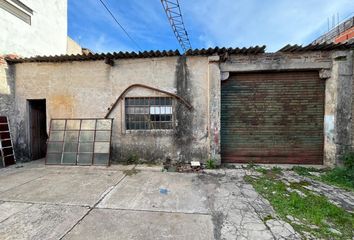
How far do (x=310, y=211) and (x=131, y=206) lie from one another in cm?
334

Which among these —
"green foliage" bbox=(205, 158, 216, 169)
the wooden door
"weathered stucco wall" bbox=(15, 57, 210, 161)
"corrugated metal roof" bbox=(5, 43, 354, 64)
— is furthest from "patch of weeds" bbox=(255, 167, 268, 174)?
the wooden door

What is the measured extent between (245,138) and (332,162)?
271 centimetres

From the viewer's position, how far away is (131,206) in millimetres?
3418

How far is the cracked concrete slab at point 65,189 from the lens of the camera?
3.67 meters

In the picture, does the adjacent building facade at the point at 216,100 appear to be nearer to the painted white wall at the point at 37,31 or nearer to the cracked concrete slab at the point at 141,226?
the painted white wall at the point at 37,31

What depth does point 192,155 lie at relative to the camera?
237 inches

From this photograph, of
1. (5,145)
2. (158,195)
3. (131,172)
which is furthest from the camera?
(5,145)

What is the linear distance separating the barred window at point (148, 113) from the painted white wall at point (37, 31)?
496 centimetres

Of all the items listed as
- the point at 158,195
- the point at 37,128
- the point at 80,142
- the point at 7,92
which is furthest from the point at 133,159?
the point at 7,92

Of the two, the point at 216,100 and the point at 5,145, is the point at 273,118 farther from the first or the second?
the point at 5,145

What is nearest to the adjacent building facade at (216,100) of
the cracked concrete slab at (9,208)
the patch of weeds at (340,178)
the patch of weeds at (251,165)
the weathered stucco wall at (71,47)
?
the patch of weeds at (251,165)

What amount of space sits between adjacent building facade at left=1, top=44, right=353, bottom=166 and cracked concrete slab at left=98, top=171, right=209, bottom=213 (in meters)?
1.42

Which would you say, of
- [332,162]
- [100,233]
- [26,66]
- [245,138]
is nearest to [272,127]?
[245,138]

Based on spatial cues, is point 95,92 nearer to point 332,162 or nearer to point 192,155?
point 192,155
